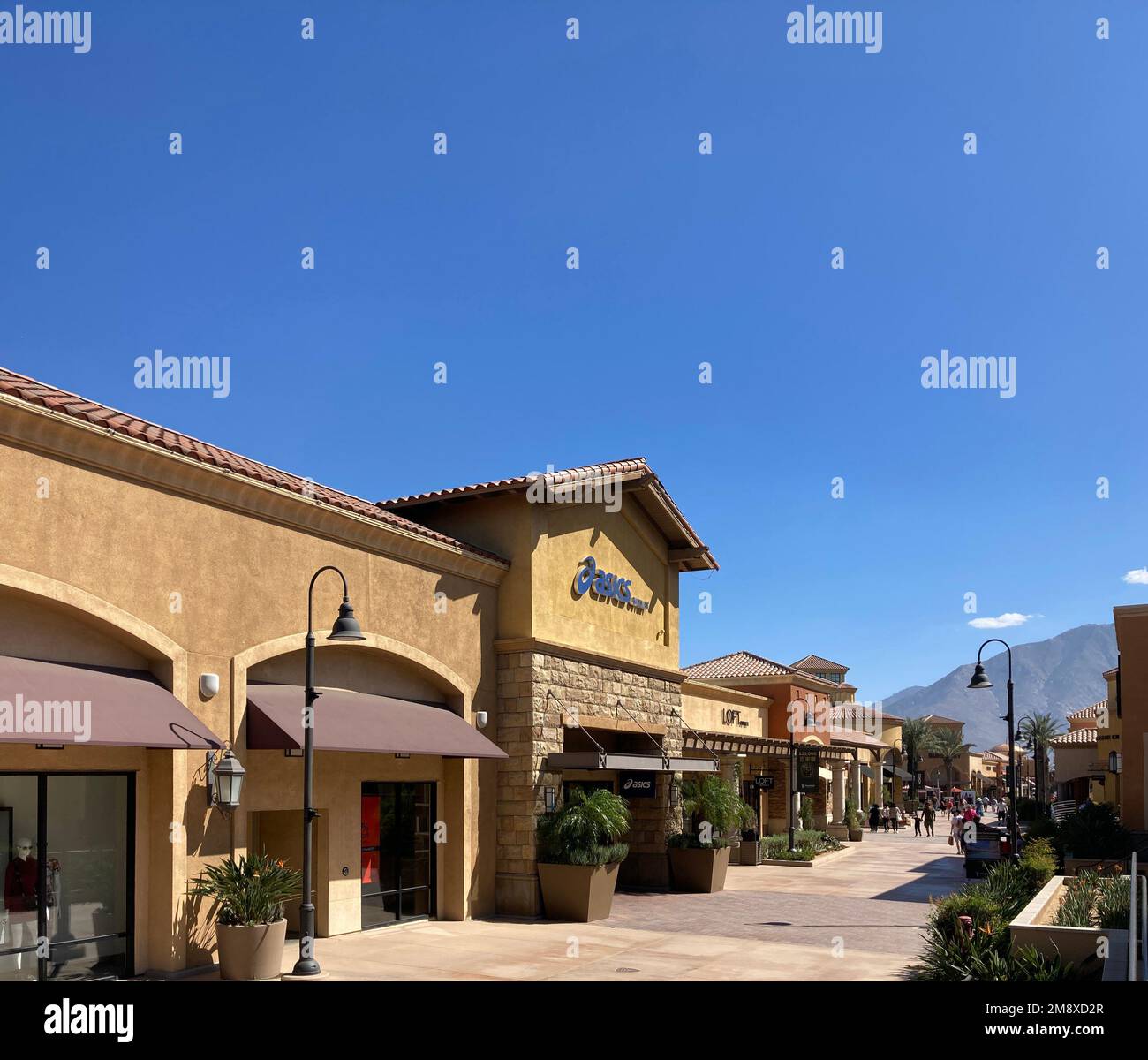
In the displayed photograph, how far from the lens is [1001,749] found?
13062cm

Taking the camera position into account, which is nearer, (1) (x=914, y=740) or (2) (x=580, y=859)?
(2) (x=580, y=859)

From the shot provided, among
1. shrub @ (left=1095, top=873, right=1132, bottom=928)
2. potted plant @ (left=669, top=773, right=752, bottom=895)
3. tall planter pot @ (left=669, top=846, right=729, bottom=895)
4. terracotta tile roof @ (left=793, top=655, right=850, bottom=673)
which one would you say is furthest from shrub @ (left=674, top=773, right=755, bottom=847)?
terracotta tile roof @ (left=793, top=655, right=850, bottom=673)

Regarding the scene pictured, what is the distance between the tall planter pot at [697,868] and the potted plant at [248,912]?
41.4ft

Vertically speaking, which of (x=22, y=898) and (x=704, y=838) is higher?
(x=22, y=898)

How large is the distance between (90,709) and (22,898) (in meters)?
2.33

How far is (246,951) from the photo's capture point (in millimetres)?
13883

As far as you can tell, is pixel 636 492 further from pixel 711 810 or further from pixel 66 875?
pixel 66 875

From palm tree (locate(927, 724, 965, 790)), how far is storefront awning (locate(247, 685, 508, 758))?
87204 millimetres

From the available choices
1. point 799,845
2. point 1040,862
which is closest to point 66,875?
point 1040,862

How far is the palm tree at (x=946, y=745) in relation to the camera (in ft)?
326

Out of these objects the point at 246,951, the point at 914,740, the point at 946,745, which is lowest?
the point at 946,745

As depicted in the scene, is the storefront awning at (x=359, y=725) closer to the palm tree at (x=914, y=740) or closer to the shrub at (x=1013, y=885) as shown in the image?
the shrub at (x=1013, y=885)
